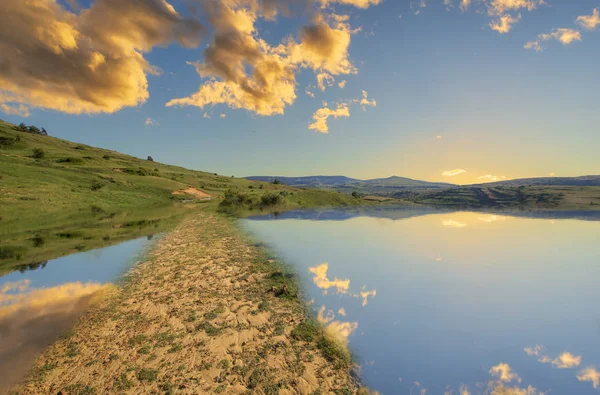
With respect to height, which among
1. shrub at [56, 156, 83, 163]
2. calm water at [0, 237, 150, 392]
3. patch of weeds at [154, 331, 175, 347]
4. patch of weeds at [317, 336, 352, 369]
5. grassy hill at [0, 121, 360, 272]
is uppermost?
shrub at [56, 156, 83, 163]

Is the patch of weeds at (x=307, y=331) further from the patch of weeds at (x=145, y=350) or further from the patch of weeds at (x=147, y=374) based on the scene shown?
the patch of weeds at (x=145, y=350)

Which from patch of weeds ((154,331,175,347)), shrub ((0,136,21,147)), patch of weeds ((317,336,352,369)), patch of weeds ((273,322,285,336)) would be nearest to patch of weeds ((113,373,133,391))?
patch of weeds ((154,331,175,347))

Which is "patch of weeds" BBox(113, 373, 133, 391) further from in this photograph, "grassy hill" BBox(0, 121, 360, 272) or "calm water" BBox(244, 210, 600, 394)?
"grassy hill" BBox(0, 121, 360, 272)

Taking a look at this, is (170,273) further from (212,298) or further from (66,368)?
(66,368)

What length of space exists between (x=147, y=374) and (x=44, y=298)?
13007mm

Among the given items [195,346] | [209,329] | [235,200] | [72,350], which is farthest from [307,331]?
[235,200]

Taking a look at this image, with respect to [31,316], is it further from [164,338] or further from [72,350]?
[164,338]

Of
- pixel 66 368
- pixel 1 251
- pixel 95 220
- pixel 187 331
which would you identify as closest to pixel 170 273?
pixel 187 331

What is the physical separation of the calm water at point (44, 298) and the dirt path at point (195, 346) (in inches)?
35.4

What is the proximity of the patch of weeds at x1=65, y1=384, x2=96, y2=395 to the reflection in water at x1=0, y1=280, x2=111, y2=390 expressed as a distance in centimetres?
235

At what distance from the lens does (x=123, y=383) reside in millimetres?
9078

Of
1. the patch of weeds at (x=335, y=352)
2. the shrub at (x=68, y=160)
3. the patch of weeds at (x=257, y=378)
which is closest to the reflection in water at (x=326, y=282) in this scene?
the patch of weeds at (x=335, y=352)

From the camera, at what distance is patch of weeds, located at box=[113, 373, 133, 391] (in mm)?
8874

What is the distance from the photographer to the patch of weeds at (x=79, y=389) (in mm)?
8586
